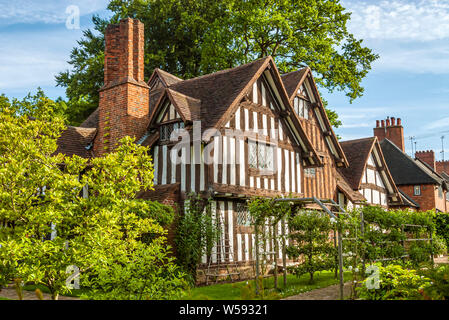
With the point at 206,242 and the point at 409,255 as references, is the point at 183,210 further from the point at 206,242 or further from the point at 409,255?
the point at 409,255

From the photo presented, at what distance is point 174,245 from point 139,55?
7.53 metres

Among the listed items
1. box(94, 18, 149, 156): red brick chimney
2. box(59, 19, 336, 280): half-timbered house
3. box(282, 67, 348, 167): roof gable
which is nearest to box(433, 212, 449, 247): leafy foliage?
box(282, 67, 348, 167): roof gable

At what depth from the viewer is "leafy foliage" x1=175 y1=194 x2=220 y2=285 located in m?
14.0

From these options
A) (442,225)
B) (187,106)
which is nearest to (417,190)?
(442,225)

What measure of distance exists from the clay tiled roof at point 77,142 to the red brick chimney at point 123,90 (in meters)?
0.38

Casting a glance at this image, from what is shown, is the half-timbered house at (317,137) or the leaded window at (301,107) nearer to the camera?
the half-timbered house at (317,137)

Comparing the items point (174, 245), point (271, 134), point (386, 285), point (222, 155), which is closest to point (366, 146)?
point (271, 134)

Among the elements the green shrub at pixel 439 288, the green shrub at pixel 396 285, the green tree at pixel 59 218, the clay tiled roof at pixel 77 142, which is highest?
the clay tiled roof at pixel 77 142

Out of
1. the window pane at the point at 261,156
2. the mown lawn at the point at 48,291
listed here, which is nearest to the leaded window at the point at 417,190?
the window pane at the point at 261,156

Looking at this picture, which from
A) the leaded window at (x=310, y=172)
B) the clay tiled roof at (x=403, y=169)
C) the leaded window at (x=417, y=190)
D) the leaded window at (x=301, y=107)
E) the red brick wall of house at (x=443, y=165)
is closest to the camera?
the leaded window at (x=310, y=172)

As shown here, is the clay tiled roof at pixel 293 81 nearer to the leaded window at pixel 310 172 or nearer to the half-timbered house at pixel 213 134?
the half-timbered house at pixel 213 134

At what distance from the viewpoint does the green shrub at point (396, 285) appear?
6.48m

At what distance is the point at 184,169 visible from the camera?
1551 centimetres

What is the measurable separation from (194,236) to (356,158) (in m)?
15.6
